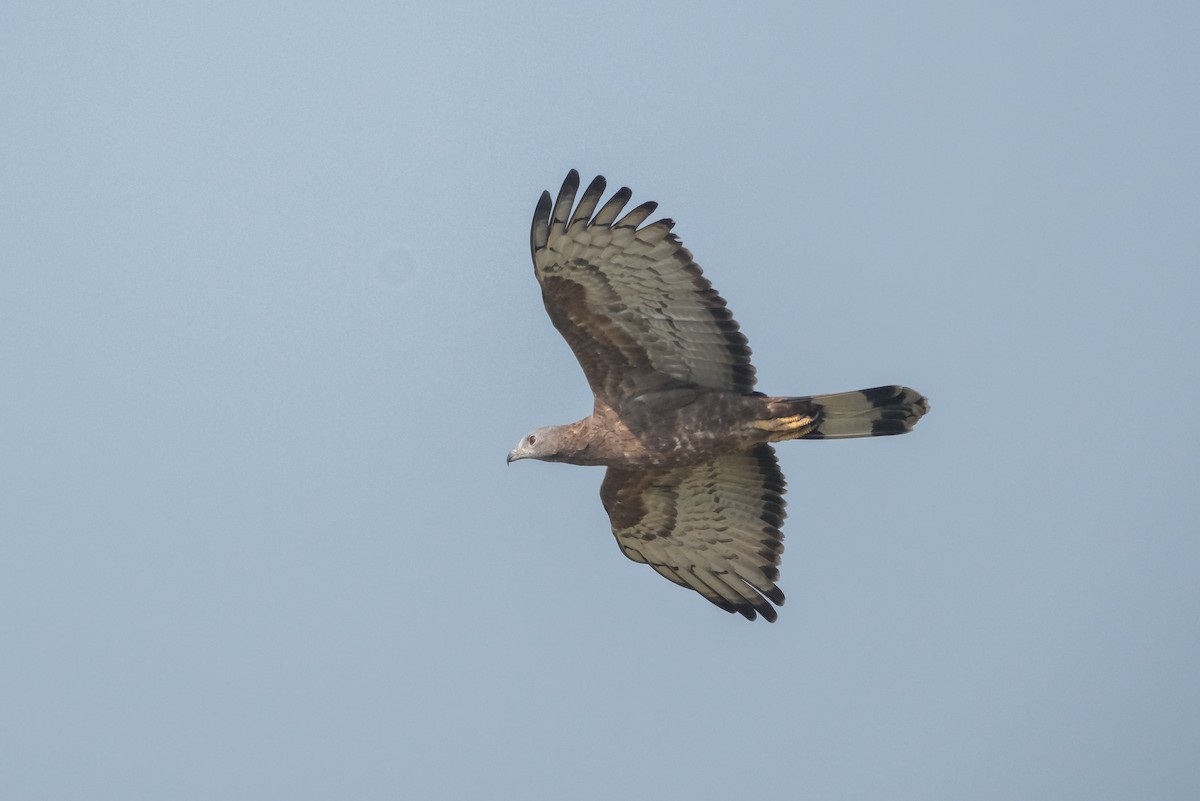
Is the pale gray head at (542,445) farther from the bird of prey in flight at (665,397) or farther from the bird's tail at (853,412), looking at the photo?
the bird's tail at (853,412)

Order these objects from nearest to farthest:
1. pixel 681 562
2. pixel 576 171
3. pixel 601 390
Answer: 1. pixel 576 171
2. pixel 601 390
3. pixel 681 562

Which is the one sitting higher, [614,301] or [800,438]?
[614,301]

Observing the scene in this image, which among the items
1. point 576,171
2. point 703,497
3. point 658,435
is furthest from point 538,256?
point 703,497

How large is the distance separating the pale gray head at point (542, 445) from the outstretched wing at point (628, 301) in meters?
0.45

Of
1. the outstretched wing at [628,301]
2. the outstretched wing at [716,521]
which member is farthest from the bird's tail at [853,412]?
the outstretched wing at [716,521]

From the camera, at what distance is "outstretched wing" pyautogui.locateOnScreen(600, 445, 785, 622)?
13.9 metres

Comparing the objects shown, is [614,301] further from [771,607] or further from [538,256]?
[771,607]

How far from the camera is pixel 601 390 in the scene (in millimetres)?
13188

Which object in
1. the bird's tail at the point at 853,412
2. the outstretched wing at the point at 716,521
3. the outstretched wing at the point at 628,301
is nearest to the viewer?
the outstretched wing at the point at 628,301

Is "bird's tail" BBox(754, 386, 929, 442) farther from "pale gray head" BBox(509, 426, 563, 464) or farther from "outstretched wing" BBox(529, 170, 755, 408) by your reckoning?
"pale gray head" BBox(509, 426, 563, 464)

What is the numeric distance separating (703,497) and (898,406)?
1.85m

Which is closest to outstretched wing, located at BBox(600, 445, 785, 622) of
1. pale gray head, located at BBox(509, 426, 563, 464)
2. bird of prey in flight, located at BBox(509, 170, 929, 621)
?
bird of prey in flight, located at BBox(509, 170, 929, 621)

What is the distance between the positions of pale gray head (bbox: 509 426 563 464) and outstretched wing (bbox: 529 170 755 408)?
45 centimetres

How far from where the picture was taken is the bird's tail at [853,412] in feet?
42.2
